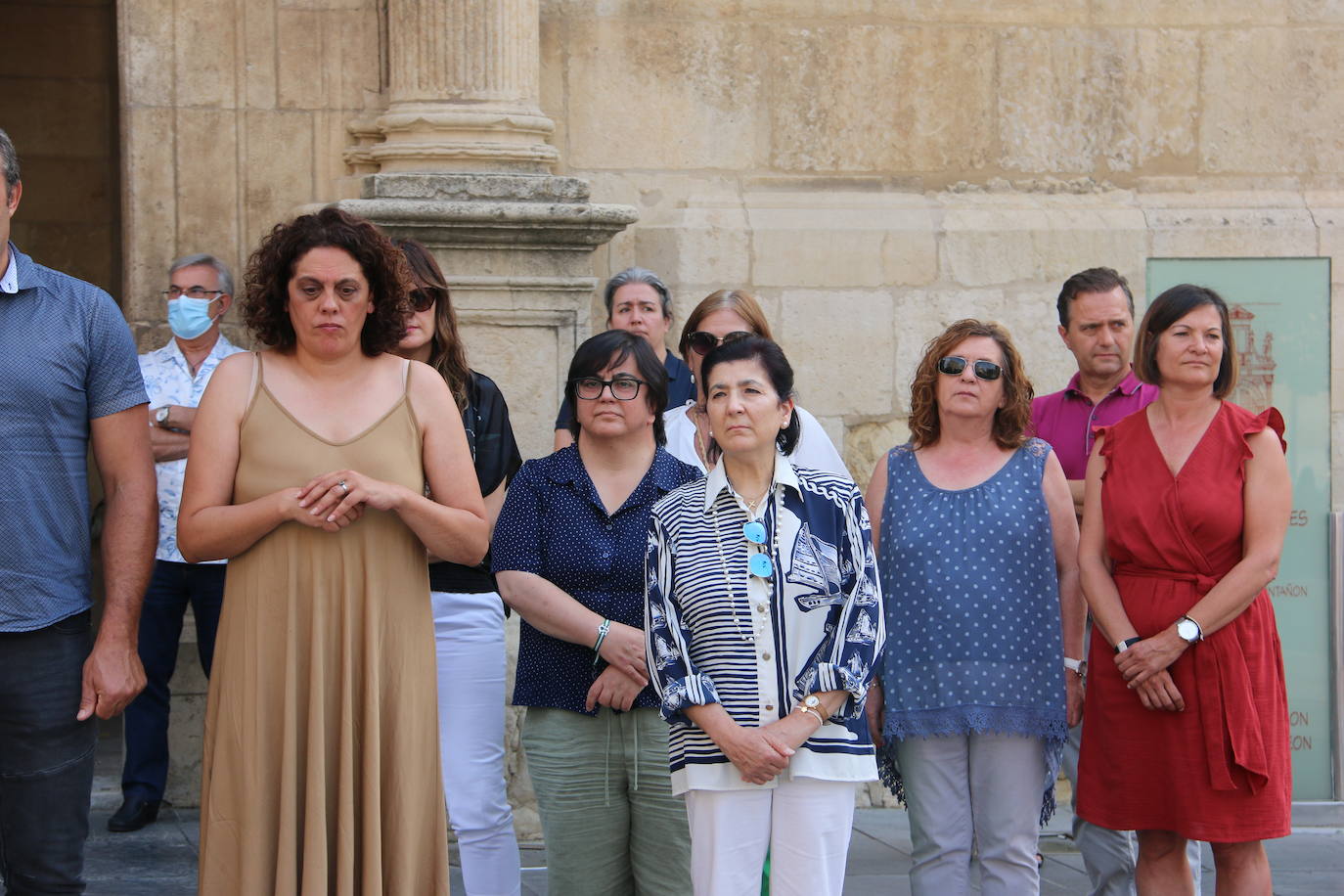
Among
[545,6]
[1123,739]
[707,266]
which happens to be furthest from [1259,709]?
[545,6]

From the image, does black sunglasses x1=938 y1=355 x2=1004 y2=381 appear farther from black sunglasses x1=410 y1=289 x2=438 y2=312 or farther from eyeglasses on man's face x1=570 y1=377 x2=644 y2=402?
black sunglasses x1=410 y1=289 x2=438 y2=312

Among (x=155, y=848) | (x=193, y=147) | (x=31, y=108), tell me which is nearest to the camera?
(x=155, y=848)

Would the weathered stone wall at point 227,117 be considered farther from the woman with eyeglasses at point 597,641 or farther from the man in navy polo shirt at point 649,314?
the woman with eyeglasses at point 597,641

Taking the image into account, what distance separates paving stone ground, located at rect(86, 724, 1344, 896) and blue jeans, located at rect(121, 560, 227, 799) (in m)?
0.20

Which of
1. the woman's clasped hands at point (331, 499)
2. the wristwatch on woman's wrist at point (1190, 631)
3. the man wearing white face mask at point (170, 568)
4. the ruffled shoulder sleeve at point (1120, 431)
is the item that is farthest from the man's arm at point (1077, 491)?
the man wearing white face mask at point (170, 568)

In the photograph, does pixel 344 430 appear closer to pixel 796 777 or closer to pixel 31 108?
pixel 796 777

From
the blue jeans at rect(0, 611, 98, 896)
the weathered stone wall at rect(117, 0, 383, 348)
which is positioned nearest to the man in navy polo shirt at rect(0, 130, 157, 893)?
the blue jeans at rect(0, 611, 98, 896)

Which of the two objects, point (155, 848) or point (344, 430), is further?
point (155, 848)

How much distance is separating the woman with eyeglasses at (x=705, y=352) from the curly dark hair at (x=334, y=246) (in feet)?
3.74

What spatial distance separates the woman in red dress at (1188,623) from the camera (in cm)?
431

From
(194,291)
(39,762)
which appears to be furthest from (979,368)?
(194,291)

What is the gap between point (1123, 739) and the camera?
4.43m

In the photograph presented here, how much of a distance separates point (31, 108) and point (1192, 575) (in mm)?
7149

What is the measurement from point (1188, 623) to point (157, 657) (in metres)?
3.59
